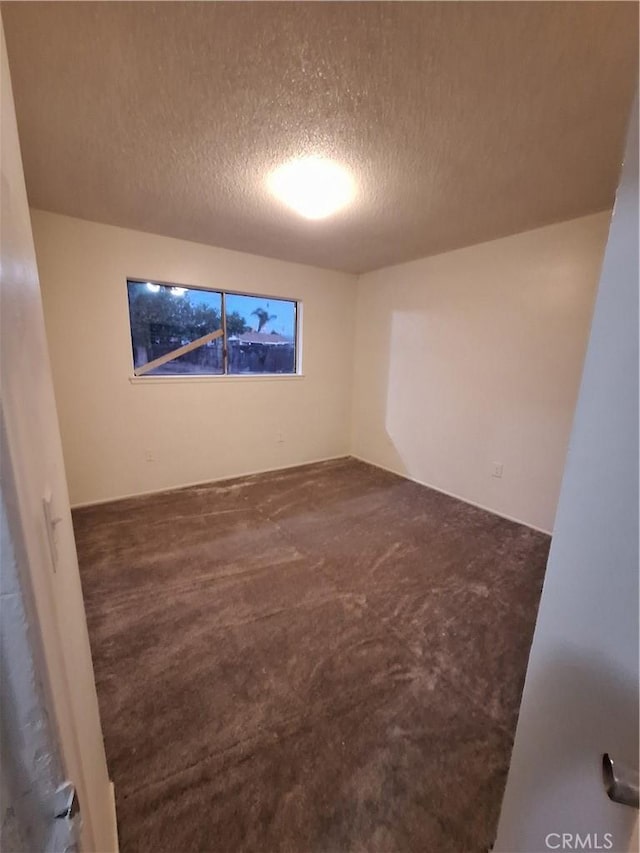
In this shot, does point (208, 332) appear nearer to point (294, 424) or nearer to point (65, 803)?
point (294, 424)

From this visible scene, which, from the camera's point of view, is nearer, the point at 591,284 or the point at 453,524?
the point at 591,284

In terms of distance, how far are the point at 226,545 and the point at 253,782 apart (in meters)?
1.46

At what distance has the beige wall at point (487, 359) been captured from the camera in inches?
100

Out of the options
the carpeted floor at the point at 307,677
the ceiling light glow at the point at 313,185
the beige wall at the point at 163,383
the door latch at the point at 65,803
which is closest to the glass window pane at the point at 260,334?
the beige wall at the point at 163,383

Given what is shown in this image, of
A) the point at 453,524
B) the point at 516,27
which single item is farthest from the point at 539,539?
the point at 516,27

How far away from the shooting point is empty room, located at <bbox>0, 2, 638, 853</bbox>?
49 cm

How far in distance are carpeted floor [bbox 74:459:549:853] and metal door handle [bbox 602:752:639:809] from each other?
90cm

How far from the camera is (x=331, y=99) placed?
1.34m

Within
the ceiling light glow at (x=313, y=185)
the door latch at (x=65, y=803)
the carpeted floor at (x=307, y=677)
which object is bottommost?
the carpeted floor at (x=307, y=677)

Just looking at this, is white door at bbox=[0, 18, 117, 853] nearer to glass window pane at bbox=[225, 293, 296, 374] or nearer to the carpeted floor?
the carpeted floor

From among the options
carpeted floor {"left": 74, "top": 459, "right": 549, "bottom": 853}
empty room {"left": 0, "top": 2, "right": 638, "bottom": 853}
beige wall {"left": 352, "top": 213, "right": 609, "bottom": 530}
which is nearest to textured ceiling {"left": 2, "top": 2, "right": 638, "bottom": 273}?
empty room {"left": 0, "top": 2, "right": 638, "bottom": 853}

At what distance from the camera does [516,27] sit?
105 centimetres

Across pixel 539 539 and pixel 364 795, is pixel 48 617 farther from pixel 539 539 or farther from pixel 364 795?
pixel 539 539

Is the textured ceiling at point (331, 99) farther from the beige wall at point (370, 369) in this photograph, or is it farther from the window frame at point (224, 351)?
the window frame at point (224, 351)
